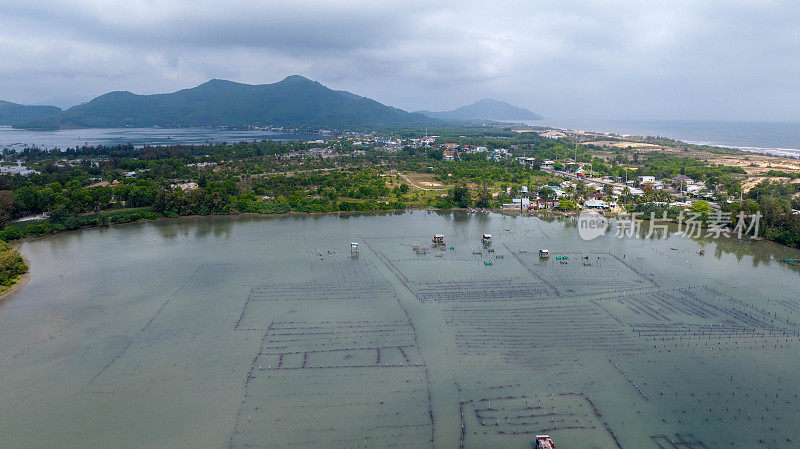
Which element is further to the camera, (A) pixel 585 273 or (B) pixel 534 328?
(A) pixel 585 273

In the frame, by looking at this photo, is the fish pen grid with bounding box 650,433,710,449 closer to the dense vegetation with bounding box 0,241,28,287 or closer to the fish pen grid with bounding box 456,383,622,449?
the fish pen grid with bounding box 456,383,622,449

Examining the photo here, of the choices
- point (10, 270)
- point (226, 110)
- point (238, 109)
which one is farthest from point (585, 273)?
point (226, 110)

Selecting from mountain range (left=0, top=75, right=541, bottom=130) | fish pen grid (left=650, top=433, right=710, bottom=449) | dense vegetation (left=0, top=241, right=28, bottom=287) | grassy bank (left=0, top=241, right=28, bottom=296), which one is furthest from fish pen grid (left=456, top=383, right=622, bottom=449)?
mountain range (left=0, top=75, right=541, bottom=130)

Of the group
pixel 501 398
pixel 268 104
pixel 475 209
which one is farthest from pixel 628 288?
pixel 268 104

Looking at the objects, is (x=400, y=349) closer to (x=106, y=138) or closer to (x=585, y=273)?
(x=585, y=273)

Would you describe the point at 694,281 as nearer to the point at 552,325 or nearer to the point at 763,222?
the point at 552,325

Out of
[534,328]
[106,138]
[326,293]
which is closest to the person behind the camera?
[534,328]

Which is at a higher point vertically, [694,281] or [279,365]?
[694,281]

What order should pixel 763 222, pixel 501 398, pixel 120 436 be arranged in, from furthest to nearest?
pixel 763 222
pixel 501 398
pixel 120 436
